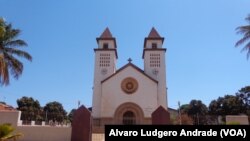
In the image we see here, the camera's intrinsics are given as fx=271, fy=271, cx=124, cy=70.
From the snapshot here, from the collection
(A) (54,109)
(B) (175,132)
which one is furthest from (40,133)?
(A) (54,109)

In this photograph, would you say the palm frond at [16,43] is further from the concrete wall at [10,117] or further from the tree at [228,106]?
the tree at [228,106]

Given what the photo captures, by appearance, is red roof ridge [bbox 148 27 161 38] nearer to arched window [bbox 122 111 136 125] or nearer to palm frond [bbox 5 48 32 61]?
arched window [bbox 122 111 136 125]

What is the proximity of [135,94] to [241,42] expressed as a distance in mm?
15346

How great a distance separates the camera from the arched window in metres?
32.2

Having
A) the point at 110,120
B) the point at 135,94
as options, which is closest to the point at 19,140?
the point at 110,120

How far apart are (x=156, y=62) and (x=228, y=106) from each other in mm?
18543

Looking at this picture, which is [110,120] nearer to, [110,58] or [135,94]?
[135,94]

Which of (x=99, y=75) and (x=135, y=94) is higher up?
(x=99, y=75)

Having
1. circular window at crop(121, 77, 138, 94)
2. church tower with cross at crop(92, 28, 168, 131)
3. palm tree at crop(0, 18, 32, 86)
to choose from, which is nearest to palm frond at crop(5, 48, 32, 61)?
palm tree at crop(0, 18, 32, 86)

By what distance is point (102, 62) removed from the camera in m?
35.7

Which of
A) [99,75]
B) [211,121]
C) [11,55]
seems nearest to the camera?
[11,55]

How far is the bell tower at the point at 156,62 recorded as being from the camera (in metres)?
34.3

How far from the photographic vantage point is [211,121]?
24781 mm

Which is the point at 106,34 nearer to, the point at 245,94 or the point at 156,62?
the point at 156,62
